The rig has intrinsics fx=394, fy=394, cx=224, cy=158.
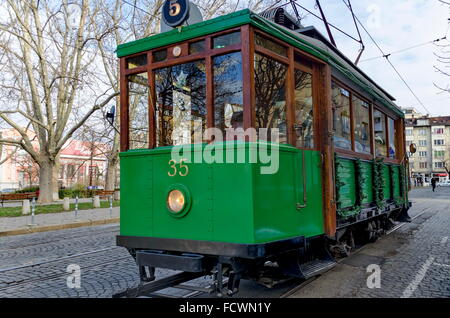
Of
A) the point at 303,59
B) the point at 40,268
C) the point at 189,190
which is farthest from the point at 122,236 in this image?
the point at 303,59

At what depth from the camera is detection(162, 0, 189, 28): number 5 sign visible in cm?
458

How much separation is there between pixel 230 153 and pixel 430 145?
98383 mm

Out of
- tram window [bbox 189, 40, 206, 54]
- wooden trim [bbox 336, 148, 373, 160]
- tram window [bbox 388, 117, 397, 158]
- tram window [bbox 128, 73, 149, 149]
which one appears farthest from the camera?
tram window [bbox 388, 117, 397, 158]

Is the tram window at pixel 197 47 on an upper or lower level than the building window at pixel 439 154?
lower

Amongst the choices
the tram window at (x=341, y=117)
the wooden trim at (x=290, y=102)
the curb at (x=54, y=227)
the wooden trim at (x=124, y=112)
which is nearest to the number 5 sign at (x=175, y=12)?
the wooden trim at (x=124, y=112)

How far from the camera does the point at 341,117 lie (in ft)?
19.9

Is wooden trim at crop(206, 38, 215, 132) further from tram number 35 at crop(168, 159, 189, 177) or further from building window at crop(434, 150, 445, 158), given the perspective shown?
building window at crop(434, 150, 445, 158)

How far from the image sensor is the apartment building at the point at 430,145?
293ft

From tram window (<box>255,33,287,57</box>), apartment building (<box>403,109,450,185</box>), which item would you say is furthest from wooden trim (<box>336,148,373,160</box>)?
apartment building (<box>403,109,450,185</box>)

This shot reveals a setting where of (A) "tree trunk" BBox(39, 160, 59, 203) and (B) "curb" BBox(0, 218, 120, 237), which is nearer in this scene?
(B) "curb" BBox(0, 218, 120, 237)

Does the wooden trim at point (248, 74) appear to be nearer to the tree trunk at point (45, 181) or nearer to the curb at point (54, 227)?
the curb at point (54, 227)

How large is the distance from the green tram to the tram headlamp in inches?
0.5

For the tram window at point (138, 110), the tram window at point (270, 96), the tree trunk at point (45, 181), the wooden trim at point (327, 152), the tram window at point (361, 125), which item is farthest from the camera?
the tree trunk at point (45, 181)

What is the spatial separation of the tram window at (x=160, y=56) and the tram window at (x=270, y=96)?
1163mm
